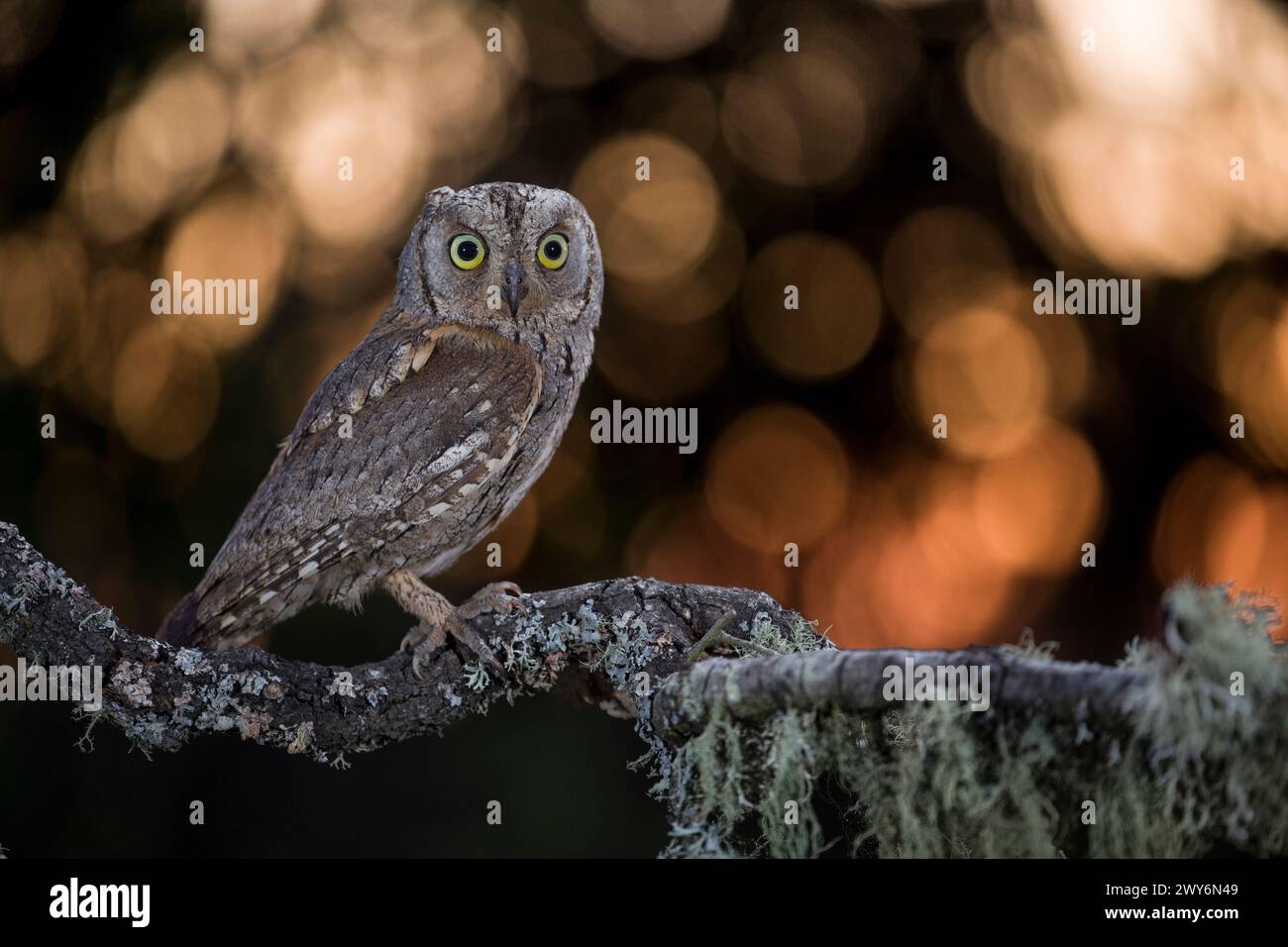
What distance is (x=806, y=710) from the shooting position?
215 centimetres

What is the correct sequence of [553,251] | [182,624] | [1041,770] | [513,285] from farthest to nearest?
[553,251], [513,285], [182,624], [1041,770]

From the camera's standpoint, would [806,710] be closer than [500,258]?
Yes

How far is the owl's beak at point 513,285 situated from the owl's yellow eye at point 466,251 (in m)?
0.09

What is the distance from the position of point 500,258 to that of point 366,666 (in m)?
1.26

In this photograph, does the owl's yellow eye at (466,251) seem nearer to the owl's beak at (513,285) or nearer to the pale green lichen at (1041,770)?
the owl's beak at (513,285)

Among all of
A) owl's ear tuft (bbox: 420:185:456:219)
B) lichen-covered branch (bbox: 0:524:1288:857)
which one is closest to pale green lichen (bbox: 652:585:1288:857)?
lichen-covered branch (bbox: 0:524:1288:857)

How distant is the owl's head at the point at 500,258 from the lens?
3264 mm

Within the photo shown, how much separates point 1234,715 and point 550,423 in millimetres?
2025

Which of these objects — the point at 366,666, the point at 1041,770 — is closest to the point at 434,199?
the point at 366,666

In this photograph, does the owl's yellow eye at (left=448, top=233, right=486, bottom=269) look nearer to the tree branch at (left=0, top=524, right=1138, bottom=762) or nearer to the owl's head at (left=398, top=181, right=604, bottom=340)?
the owl's head at (left=398, top=181, right=604, bottom=340)

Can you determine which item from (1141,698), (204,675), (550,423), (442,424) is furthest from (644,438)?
(1141,698)

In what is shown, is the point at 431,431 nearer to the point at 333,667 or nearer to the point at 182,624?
the point at 333,667

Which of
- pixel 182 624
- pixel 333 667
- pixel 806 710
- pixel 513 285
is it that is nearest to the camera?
pixel 806 710

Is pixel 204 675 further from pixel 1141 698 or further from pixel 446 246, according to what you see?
pixel 1141 698
